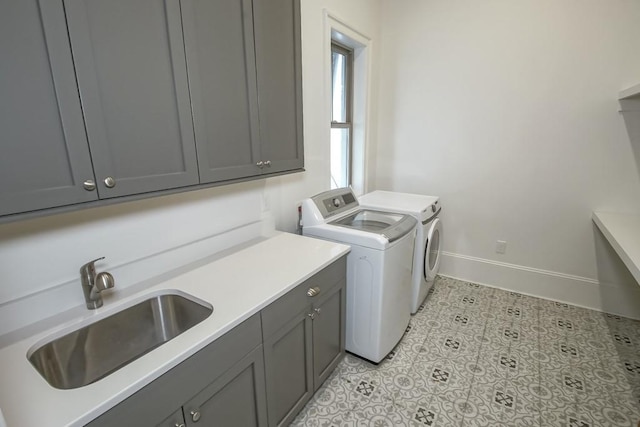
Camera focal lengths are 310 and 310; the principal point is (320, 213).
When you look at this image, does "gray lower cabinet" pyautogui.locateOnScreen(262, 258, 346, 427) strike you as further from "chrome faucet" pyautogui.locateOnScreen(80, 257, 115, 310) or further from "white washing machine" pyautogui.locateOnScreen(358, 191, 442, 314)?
"white washing machine" pyautogui.locateOnScreen(358, 191, 442, 314)

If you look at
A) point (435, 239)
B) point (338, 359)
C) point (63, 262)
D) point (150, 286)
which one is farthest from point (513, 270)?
point (63, 262)

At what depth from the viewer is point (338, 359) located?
1972 mm

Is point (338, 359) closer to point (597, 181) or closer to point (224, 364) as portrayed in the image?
point (224, 364)

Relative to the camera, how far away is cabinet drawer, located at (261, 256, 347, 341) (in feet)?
4.24

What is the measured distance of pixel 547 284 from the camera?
2.80m

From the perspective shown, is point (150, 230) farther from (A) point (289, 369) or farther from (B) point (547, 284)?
(B) point (547, 284)

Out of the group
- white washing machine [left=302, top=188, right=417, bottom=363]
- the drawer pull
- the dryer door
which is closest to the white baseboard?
the dryer door

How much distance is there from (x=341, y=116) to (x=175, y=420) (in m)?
2.68

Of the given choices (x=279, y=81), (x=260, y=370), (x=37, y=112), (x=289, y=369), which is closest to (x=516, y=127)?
(x=279, y=81)

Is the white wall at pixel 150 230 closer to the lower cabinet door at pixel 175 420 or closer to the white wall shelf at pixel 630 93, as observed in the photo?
the lower cabinet door at pixel 175 420

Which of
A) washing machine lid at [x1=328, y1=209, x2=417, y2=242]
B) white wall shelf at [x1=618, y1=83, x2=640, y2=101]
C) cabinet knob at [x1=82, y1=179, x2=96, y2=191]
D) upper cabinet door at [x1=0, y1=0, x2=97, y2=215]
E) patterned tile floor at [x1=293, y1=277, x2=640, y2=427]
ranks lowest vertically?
patterned tile floor at [x1=293, y1=277, x2=640, y2=427]

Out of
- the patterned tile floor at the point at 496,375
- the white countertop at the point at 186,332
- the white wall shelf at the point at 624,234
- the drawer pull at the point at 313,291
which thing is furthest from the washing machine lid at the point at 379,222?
the white wall shelf at the point at 624,234

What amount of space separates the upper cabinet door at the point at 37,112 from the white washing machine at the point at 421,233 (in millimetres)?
1975

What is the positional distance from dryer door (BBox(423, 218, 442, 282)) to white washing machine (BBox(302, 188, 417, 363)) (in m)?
0.33
